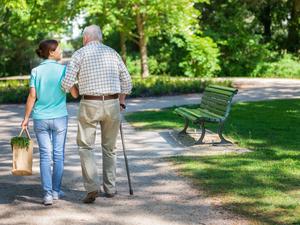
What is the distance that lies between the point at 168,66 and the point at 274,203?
28.1 m

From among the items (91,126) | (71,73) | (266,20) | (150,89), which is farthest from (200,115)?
(266,20)

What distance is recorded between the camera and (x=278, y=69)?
3203cm

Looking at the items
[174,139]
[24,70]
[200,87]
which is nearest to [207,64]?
[200,87]

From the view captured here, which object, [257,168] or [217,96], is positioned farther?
[217,96]

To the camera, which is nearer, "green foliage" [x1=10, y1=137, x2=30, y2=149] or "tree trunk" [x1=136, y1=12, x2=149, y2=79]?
"green foliage" [x1=10, y1=137, x2=30, y2=149]

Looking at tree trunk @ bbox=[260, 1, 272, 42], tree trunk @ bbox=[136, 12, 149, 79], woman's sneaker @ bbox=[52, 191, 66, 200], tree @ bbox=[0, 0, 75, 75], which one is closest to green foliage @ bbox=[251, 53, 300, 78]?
tree trunk @ bbox=[136, 12, 149, 79]

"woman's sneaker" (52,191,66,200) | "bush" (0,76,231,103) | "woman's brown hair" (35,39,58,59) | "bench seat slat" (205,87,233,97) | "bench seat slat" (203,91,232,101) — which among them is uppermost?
"woman's brown hair" (35,39,58,59)

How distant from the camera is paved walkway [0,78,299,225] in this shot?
5.61 meters

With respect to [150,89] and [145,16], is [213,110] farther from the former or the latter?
[145,16]

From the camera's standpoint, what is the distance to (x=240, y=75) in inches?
1289

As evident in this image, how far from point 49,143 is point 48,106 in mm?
397

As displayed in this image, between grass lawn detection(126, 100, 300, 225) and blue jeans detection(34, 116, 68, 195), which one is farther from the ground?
blue jeans detection(34, 116, 68, 195)

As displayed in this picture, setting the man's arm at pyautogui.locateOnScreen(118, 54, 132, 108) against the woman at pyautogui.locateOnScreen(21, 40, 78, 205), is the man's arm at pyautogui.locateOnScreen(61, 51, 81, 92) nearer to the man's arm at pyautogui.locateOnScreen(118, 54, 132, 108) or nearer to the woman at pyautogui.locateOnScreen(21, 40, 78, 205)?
the woman at pyautogui.locateOnScreen(21, 40, 78, 205)

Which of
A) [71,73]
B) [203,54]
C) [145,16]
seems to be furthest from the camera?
[203,54]
